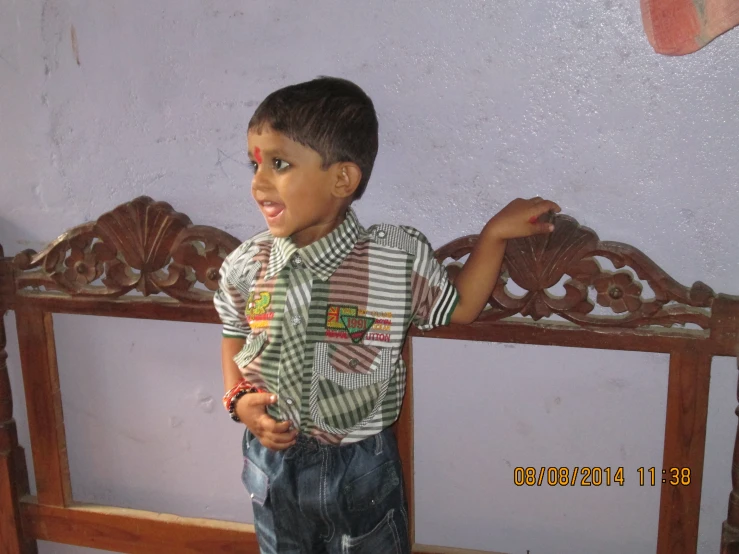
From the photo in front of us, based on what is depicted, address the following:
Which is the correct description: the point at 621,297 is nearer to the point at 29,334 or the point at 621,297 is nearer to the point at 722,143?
the point at 722,143

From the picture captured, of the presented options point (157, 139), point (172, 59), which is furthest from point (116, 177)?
point (172, 59)

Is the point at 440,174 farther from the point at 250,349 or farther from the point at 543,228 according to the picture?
the point at 250,349

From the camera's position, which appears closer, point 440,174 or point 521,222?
point 521,222

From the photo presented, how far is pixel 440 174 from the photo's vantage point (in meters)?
1.08

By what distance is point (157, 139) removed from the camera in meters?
1.19

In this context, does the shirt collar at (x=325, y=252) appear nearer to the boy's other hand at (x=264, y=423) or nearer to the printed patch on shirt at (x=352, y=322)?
the printed patch on shirt at (x=352, y=322)

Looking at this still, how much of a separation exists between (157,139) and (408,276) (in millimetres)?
543

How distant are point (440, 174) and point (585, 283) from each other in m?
0.28

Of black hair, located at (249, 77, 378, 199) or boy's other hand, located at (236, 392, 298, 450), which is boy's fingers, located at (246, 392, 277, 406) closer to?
boy's other hand, located at (236, 392, 298, 450)
